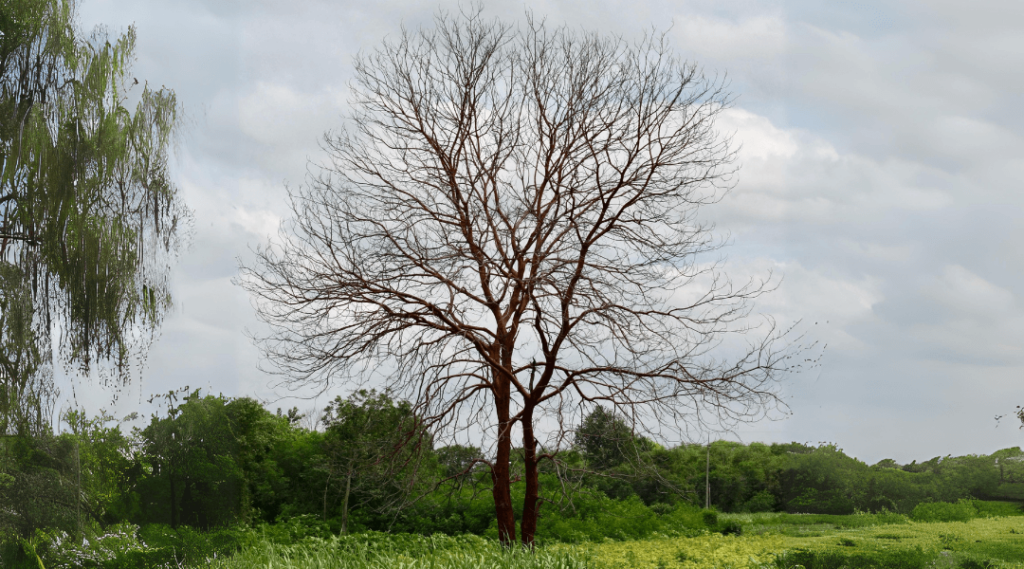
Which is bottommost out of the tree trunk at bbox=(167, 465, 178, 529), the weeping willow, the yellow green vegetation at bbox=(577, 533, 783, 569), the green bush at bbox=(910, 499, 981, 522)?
the yellow green vegetation at bbox=(577, 533, 783, 569)

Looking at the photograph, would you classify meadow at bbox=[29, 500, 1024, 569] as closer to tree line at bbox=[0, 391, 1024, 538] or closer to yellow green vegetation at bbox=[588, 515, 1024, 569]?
yellow green vegetation at bbox=[588, 515, 1024, 569]

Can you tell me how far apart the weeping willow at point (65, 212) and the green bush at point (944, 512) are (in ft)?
36.6

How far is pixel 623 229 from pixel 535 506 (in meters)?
3.38

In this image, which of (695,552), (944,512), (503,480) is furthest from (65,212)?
(944,512)

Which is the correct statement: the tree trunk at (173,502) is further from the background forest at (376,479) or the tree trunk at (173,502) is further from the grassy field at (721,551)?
the grassy field at (721,551)

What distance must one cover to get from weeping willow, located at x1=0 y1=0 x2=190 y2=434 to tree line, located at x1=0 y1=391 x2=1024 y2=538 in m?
0.71

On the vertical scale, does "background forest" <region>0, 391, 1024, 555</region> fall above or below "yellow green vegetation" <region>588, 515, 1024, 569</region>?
above

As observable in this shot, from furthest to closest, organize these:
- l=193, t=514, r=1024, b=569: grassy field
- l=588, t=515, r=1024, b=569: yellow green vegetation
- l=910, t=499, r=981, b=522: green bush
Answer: l=910, t=499, r=981, b=522: green bush, l=588, t=515, r=1024, b=569: yellow green vegetation, l=193, t=514, r=1024, b=569: grassy field

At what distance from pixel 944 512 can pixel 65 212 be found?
12564 millimetres

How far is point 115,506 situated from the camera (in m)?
6.70

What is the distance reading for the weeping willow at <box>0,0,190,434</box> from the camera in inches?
244

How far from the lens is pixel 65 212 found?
6.54 meters

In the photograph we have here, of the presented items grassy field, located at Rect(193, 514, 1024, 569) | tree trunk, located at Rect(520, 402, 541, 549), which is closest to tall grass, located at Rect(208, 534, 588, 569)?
grassy field, located at Rect(193, 514, 1024, 569)

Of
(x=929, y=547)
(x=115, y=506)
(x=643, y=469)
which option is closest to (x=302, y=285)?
(x=115, y=506)
